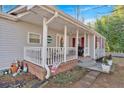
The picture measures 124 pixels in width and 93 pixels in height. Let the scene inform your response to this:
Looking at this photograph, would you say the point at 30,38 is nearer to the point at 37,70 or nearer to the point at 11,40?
the point at 11,40

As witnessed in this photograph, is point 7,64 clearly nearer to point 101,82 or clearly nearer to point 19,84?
point 19,84

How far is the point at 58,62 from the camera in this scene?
21.0 feet

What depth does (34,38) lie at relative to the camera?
26.9 ft

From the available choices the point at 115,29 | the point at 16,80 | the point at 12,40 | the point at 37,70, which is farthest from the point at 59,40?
the point at 115,29

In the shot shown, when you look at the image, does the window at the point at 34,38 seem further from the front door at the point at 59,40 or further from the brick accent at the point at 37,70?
the front door at the point at 59,40

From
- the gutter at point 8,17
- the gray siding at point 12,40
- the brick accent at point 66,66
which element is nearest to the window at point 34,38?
the gray siding at point 12,40

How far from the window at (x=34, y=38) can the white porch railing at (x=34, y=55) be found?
32.6 inches

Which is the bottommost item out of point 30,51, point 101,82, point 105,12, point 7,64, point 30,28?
point 101,82

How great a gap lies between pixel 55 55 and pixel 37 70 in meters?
1.11

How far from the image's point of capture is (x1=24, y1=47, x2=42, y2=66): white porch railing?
19.6 ft
